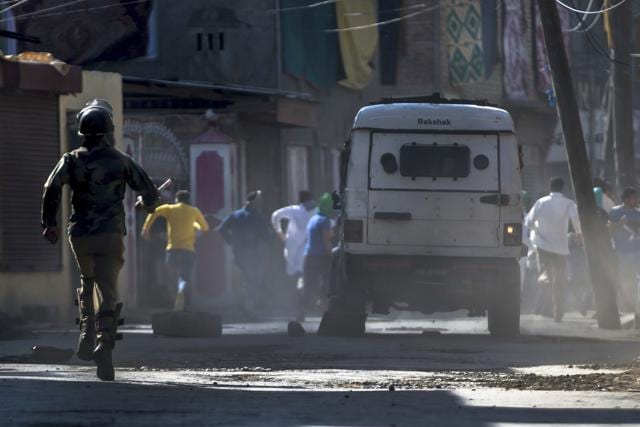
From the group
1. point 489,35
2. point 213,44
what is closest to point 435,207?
point 213,44

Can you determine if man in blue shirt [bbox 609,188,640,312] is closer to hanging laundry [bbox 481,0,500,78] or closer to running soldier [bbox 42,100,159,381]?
running soldier [bbox 42,100,159,381]

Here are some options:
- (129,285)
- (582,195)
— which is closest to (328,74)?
(129,285)

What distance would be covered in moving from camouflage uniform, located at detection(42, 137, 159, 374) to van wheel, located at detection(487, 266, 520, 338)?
7.39 meters

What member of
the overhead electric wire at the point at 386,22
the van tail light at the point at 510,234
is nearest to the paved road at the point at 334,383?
the van tail light at the point at 510,234

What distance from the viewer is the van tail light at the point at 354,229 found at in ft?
60.2

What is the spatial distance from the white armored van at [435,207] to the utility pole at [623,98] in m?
6.56

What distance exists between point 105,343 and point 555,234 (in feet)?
38.9

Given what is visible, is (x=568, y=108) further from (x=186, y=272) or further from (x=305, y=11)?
(x=305, y=11)

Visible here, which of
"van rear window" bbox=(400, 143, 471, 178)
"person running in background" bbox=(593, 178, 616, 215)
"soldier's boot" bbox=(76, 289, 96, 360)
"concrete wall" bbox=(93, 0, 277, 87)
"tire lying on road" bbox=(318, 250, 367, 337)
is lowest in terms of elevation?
"tire lying on road" bbox=(318, 250, 367, 337)

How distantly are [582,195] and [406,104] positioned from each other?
312 centimetres

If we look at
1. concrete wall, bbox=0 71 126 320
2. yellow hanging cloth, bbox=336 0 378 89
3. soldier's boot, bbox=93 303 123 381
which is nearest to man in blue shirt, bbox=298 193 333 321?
concrete wall, bbox=0 71 126 320

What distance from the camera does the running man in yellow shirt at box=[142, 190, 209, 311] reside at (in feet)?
74.8

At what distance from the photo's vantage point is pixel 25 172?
2228 centimetres

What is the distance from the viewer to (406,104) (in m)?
18.5
